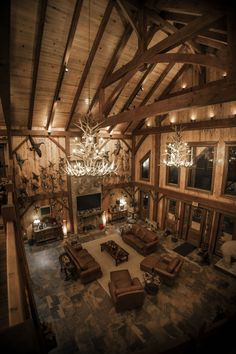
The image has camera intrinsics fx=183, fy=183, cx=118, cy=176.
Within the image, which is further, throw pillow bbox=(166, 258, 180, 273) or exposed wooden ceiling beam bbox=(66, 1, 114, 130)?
throw pillow bbox=(166, 258, 180, 273)

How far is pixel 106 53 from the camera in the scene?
7438mm

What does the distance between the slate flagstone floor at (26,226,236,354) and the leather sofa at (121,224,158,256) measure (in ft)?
6.14

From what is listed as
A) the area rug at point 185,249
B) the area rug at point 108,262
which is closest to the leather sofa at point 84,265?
the area rug at point 108,262

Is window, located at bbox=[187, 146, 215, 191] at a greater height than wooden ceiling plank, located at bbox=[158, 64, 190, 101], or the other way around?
wooden ceiling plank, located at bbox=[158, 64, 190, 101]

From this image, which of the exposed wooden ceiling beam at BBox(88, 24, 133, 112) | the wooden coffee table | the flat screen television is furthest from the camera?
the flat screen television

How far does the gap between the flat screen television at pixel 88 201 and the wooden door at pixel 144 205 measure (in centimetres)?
344

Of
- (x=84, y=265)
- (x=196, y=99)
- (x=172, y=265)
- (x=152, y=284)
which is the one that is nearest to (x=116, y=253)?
(x=84, y=265)

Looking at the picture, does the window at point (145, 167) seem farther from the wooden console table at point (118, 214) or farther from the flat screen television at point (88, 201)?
the flat screen television at point (88, 201)

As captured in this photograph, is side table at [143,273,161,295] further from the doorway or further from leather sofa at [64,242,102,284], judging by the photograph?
the doorway

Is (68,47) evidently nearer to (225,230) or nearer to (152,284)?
(152,284)

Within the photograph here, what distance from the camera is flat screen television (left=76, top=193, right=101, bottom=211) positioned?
11.9 meters

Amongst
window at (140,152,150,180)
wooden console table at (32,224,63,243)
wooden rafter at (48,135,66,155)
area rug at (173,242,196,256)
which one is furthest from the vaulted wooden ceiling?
area rug at (173,242,196,256)

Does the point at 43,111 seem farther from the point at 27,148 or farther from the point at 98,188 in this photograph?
the point at 98,188

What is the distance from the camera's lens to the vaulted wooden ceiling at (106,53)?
4.23 m
